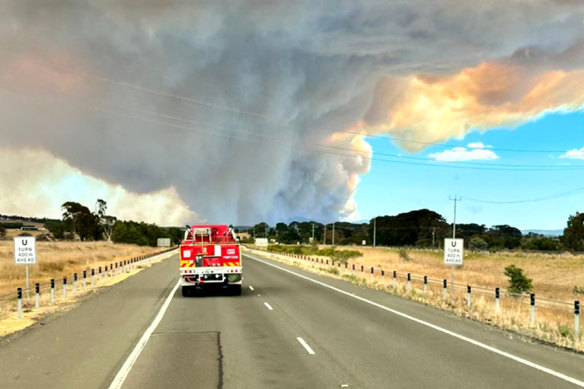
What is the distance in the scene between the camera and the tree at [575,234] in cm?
11631

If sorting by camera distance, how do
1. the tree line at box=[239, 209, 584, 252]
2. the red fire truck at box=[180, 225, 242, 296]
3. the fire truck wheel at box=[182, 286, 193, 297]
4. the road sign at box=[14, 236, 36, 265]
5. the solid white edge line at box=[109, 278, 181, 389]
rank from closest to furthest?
the solid white edge line at box=[109, 278, 181, 389] → the road sign at box=[14, 236, 36, 265] → the red fire truck at box=[180, 225, 242, 296] → the fire truck wheel at box=[182, 286, 193, 297] → the tree line at box=[239, 209, 584, 252]

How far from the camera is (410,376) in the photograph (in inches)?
318

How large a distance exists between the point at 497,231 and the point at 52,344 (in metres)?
190

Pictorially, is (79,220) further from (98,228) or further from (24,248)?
(24,248)

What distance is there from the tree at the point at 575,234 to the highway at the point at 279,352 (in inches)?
4576

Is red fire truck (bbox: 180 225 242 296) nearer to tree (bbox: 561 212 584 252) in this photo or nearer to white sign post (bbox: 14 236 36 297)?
white sign post (bbox: 14 236 36 297)

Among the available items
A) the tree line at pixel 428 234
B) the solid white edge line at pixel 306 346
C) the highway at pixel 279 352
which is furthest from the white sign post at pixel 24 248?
the tree line at pixel 428 234

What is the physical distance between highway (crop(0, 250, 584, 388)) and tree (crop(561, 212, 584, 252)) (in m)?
116

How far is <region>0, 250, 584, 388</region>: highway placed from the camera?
26.0ft

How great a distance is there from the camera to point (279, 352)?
10.0m

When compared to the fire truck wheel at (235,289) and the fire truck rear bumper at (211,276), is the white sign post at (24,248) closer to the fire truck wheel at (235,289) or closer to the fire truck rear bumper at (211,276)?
the fire truck rear bumper at (211,276)

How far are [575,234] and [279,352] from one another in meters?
125

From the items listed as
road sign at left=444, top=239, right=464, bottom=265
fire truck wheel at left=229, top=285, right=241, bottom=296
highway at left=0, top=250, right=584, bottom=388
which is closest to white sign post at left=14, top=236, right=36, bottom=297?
highway at left=0, top=250, right=584, bottom=388

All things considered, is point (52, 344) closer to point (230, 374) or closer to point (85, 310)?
point (230, 374)
